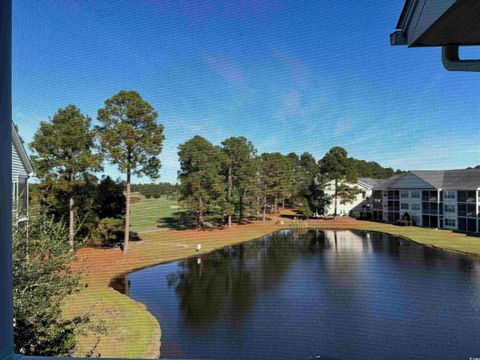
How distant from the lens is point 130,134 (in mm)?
2520

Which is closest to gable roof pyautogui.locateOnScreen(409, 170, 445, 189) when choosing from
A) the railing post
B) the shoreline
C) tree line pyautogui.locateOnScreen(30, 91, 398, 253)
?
tree line pyautogui.locateOnScreen(30, 91, 398, 253)

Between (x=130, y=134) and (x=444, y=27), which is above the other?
(x=130, y=134)

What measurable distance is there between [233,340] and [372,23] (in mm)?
2188

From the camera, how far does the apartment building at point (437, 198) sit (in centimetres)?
142

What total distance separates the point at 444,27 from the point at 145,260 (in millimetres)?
3718

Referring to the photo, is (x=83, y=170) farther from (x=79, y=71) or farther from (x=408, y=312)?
(x=408, y=312)

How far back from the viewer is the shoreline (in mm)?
1760

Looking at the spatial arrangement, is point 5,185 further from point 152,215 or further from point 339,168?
point 152,215

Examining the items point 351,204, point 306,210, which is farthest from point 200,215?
point 351,204

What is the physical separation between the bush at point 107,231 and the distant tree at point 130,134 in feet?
7.25

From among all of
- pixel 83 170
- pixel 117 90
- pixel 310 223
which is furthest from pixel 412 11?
pixel 83 170

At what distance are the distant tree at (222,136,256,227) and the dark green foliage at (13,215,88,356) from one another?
4.21 ft

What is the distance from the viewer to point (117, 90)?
1.52 m

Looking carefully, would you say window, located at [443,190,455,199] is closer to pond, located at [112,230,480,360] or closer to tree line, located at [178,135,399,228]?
pond, located at [112,230,480,360]
